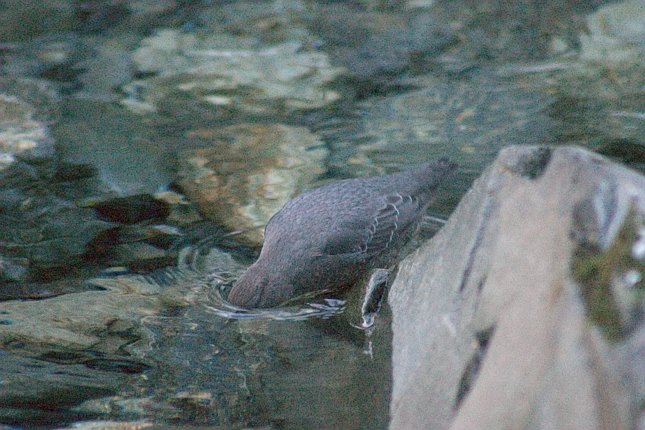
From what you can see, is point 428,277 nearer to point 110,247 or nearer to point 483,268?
point 483,268

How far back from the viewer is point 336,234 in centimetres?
544

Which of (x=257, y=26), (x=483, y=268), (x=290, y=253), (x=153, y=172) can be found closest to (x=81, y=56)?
(x=257, y=26)

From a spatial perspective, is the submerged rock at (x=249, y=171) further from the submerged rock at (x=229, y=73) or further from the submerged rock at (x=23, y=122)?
the submerged rock at (x=23, y=122)

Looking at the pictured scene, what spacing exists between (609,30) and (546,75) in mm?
1265

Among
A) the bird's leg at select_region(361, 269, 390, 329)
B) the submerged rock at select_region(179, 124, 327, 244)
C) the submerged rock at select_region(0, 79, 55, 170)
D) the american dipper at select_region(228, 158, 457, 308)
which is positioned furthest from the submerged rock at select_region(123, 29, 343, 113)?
the bird's leg at select_region(361, 269, 390, 329)

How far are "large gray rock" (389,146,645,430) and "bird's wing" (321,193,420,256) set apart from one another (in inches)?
80.6

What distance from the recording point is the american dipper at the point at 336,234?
5.03m

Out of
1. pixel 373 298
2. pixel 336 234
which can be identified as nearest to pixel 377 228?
pixel 336 234

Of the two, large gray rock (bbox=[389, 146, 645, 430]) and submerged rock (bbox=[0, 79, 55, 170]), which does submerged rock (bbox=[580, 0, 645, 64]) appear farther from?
large gray rock (bbox=[389, 146, 645, 430])

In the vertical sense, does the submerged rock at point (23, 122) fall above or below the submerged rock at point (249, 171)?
above

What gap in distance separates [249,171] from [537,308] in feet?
13.8

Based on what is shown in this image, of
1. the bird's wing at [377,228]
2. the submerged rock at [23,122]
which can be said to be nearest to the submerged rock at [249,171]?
the bird's wing at [377,228]

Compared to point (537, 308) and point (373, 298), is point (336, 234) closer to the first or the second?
point (373, 298)

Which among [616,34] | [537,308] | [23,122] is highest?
[537,308]
